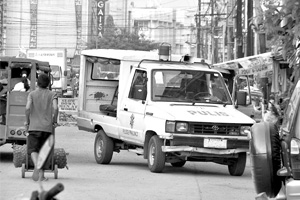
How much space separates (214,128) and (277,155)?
22.8 feet

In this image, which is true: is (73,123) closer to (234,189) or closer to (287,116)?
(234,189)

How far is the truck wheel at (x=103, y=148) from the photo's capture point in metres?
18.2

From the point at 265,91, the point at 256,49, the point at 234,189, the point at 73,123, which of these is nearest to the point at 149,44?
the point at 256,49

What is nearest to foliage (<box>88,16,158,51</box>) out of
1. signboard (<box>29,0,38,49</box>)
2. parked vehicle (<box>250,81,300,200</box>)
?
signboard (<box>29,0,38,49</box>)

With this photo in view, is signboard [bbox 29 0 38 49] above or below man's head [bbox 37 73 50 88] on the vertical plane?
above

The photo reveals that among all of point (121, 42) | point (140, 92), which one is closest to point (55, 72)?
point (140, 92)

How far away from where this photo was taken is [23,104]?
17.7m

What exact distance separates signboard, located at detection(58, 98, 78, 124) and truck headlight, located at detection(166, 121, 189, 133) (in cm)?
1624

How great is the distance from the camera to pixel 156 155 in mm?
16203

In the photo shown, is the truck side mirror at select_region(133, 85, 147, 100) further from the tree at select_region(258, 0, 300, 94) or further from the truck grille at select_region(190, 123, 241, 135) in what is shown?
the tree at select_region(258, 0, 300, 94)

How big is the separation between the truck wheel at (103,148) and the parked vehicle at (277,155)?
348 inches

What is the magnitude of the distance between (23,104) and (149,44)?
9642 cm

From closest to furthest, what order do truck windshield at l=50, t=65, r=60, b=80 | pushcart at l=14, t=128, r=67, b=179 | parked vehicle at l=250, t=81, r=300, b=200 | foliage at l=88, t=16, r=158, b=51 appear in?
parked vehicle at l=250, t=81, r=300, b=200
pushcart at l=14, t=128, r=67, b=179
truck windshield at l=50, t=65, r=60, b=80
foliage at l=88, t=16, r=158, b=51

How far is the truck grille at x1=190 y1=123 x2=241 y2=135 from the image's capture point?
53.0ft
